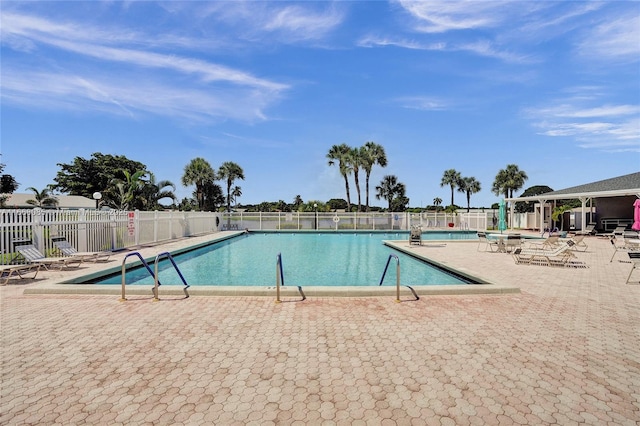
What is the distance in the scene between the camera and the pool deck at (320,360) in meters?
2.55

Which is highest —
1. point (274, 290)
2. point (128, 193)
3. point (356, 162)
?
point (356, 162)

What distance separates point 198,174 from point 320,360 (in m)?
40.8

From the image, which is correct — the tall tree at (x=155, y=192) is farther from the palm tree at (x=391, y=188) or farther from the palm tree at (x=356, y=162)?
the palm tree at (x=391, y=188)

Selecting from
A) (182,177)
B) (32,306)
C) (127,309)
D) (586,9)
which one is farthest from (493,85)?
(182,177)

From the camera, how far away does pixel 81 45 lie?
11.3 m

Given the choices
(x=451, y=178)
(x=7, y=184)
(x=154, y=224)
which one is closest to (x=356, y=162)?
(x=154, y=224)

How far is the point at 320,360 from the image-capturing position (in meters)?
3.42

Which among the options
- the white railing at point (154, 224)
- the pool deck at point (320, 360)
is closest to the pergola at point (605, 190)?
the white railing at point (154, 224)

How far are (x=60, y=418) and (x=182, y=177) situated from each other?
42.2m

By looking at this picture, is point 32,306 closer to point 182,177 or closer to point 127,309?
point 127,309

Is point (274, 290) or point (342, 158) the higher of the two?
point (342, 158)

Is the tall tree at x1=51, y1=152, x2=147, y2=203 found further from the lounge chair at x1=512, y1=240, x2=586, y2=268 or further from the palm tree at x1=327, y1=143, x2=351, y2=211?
the lounge chair at x1=512, y1=240, x2=586, y2=268

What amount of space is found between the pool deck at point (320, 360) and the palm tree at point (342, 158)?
110 ft

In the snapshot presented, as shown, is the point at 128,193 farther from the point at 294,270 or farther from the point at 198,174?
the point at 294,270
